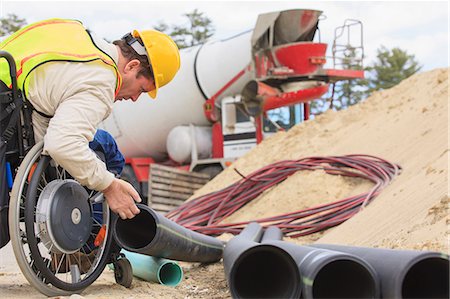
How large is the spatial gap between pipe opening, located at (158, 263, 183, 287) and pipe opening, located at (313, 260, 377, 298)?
1636 mm

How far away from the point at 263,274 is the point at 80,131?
4.19 ft

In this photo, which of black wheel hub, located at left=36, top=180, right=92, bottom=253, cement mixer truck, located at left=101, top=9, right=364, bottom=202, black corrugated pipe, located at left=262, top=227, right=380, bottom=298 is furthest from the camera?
cement mixer truck, located at left=101, top=9, right=364, bottom=202

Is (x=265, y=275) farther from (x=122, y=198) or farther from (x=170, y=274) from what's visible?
(x=170, y=274)

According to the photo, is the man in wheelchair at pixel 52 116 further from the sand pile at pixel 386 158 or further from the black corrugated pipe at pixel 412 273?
the sand pile at pixel 386 158

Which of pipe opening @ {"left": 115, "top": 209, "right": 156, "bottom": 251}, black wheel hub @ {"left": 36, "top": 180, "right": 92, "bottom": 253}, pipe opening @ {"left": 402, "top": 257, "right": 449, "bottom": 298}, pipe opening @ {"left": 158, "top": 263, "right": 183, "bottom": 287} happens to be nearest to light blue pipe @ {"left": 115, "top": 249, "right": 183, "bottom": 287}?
pipe opening @ {"left": 158, "top": 263, "right": 183, "bottom": 287}

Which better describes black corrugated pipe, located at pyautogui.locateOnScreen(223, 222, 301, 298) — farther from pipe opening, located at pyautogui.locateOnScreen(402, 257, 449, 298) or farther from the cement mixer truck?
the cement mixer truck

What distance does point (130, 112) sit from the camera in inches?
532

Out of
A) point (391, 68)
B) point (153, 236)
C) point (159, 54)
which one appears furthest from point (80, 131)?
point (391, 68)

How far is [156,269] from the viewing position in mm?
4566

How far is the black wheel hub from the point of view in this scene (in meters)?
3.65

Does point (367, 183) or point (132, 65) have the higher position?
point (132, 65)

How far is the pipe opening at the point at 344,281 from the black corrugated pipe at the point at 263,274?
0.45 feet

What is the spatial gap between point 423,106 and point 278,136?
2813mm

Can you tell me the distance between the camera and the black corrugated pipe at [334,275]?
3018 mm
